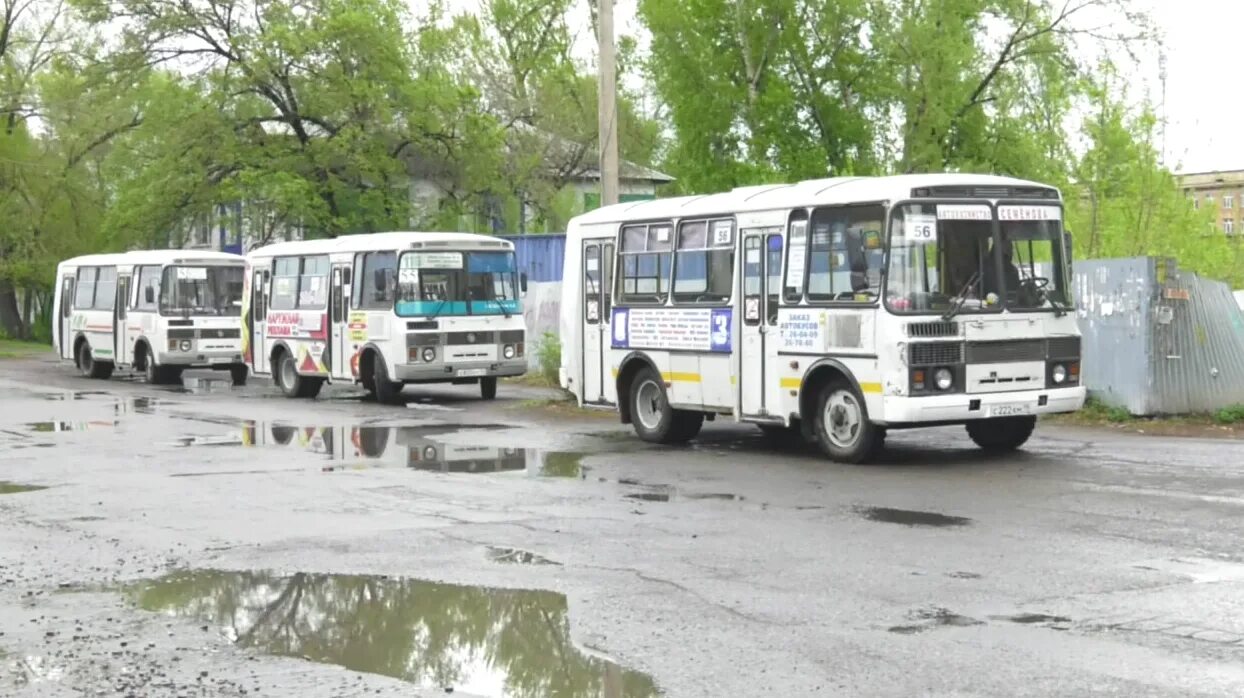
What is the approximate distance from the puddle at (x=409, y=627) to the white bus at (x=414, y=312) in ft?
51.1

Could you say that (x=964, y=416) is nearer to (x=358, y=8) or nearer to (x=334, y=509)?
(x=334, y=509)

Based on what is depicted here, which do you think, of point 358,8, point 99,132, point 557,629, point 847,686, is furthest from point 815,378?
point 99,132

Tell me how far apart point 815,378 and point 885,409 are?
126cm

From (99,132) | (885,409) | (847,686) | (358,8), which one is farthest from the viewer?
(99,132)

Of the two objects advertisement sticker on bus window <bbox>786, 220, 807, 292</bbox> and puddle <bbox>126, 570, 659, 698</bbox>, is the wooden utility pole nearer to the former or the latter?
advertisement sticker on bus window <bbox>786, 220, 807, 292</bbox>

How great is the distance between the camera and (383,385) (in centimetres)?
2586

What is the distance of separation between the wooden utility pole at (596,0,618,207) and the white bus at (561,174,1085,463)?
524 cm

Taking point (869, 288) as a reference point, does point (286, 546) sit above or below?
below

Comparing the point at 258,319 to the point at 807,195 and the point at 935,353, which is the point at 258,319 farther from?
the point at 935,353

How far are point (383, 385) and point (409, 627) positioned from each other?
58.5 ft

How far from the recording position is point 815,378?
15836 mm

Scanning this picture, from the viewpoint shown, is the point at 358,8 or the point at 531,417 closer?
the point at 531,417

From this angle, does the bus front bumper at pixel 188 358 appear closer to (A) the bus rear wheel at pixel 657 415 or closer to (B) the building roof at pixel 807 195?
(B) the building roof at pixel 807 195

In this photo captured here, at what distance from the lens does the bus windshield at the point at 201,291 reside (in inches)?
1293
